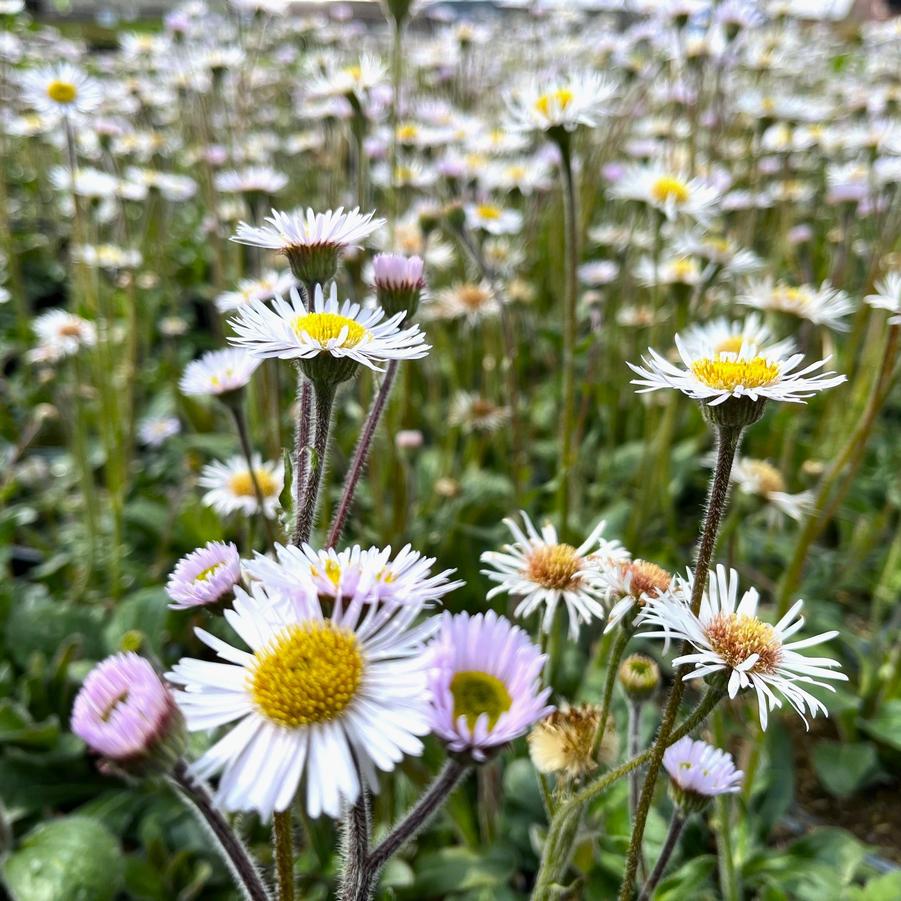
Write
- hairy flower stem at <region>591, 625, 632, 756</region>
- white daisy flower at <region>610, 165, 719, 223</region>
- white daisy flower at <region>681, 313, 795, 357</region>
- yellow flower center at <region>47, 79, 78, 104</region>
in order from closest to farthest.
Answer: hairy flower stem at <region>591, 625, 632, 756</region> < white daisy flower at <region>681, 313, 795, 357</region> < white daisy flower at <region>610, 165, 719, 223</region> < yellow flower center at <region>47, 79, 78, 104</region>

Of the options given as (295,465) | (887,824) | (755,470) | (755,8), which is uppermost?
(755,8)

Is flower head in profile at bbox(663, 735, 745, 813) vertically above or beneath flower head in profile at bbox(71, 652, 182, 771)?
beneath

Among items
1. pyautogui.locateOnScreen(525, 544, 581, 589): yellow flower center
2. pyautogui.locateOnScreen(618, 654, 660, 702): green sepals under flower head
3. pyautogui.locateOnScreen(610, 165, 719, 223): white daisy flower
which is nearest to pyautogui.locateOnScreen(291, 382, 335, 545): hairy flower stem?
pyautogui.locateOnScreen(525, 544, 581, 589): yellow flower center

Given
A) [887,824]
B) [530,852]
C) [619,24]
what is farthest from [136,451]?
[619,24]

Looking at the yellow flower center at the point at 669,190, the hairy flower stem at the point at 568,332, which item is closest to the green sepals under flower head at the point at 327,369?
the hairy flower stem at the point at 568,332

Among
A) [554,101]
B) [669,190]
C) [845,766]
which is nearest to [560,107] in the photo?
[554,101]

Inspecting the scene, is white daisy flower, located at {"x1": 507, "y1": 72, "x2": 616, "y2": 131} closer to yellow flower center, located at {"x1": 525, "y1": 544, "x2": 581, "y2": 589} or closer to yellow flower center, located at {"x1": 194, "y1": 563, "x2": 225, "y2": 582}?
yellow flower center, located at {"x1": 525, "y1": 544, "x2": 581, "y2": 589}

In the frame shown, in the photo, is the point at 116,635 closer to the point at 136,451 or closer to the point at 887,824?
the point at 136,451
